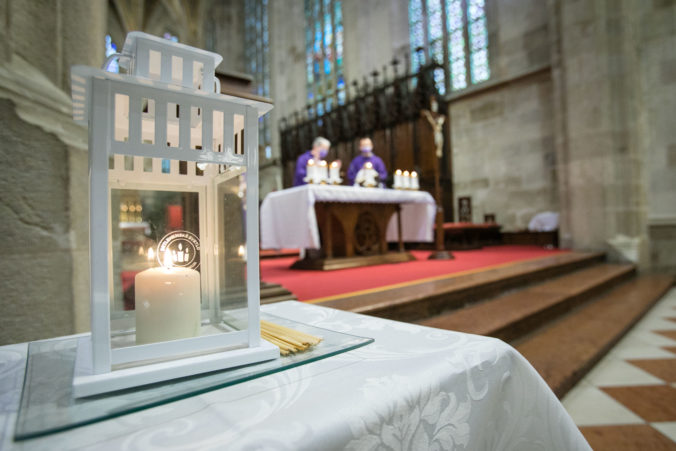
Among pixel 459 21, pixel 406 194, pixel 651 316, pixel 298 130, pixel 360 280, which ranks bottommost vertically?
pixel 651 316

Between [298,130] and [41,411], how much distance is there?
37.9 feet

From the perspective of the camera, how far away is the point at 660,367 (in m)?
2.19

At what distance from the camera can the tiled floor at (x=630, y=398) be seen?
4.75ft

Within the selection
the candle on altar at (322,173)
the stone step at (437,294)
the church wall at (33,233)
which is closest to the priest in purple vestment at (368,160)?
the candle on altar at (322,173)

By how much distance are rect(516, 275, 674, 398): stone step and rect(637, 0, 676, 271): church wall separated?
3.30m

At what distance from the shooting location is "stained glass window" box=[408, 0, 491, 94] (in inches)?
340

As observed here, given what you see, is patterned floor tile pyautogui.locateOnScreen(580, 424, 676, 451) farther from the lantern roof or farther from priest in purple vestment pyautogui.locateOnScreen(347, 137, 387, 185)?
priest in purple vestment pyautogui.locateOnScreen(347, 137, 387, 185)

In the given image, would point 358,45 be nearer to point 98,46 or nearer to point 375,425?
point 98,46

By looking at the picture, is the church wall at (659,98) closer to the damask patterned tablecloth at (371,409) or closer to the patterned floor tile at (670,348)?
the patterned floor tile at (670,348)

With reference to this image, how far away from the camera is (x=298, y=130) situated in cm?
1153

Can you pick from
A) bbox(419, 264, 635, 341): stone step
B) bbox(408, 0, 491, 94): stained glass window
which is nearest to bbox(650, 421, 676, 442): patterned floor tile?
bbox(419, 264, 635, 341): stone step

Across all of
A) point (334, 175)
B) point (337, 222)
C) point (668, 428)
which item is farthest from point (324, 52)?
point (668, 428)

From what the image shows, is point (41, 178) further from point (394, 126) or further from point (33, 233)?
point (394, 126)

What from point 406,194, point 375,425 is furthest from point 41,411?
point 406,194
